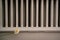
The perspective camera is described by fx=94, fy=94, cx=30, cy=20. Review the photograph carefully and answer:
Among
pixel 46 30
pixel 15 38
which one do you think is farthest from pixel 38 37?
pixel 15 38

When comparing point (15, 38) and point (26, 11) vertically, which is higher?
point (26, 11)

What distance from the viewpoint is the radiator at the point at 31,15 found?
3.12 feet

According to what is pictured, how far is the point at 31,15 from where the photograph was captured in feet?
3.15

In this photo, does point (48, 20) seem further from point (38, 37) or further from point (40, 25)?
point (38, 37)

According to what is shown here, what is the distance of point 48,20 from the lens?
3.30ft

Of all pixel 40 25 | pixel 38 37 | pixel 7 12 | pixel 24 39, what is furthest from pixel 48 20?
pixel 7 12

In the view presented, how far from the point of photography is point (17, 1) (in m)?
0.94

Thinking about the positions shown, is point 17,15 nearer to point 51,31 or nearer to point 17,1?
point 17,1

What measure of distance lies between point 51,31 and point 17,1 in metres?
0.46

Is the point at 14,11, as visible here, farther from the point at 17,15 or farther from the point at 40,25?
the point at 40,25

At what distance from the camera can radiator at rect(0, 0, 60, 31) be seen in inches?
37.5

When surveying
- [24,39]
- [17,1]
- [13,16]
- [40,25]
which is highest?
[17,1]

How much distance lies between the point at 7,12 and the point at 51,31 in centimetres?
49

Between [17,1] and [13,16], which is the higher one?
[17,1]
